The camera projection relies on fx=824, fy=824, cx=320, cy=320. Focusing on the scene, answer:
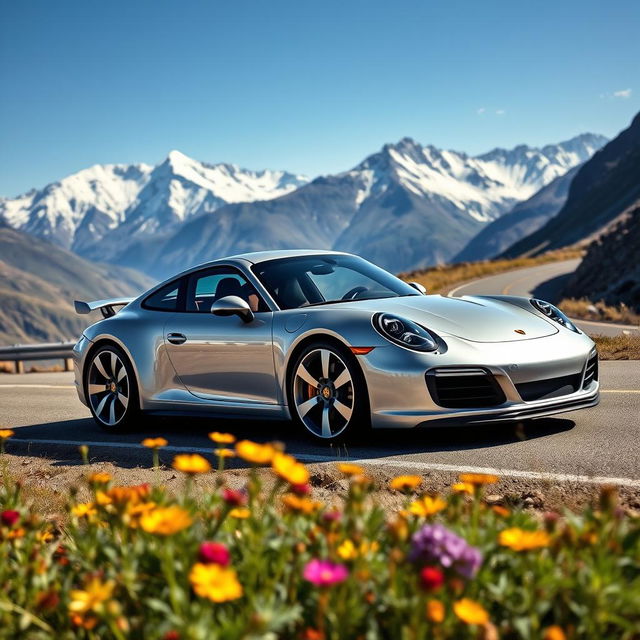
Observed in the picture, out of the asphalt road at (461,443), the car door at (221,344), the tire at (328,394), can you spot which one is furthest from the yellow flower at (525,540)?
the car door at (221,344)

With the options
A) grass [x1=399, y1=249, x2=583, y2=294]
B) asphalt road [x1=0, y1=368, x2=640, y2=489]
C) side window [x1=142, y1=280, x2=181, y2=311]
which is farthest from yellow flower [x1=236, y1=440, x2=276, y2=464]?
grass [x1=399, y1=249, x2=583, y2=294]

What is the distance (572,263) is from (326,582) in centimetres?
4794

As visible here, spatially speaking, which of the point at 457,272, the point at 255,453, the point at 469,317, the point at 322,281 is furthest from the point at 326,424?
the point at 457,272

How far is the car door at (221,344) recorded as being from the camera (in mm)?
5918

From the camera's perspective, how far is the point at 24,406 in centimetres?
970

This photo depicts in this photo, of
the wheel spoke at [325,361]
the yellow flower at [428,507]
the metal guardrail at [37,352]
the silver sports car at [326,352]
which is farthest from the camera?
the metal guardrail at [37,352]

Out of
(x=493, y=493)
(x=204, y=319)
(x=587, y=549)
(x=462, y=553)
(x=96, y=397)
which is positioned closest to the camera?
(x=462, y=553)

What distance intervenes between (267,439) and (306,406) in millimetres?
607

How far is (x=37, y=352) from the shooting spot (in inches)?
690

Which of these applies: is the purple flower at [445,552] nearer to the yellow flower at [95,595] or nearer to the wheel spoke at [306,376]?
the yellow flower at [95,595]

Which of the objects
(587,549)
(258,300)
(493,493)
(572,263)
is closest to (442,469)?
(493,493)

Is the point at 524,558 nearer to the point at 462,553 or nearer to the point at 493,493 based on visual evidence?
the point at 462,553

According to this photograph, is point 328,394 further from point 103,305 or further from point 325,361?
point 103,305

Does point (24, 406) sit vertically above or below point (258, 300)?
below
